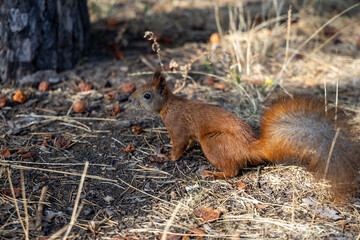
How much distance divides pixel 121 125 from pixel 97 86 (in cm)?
81

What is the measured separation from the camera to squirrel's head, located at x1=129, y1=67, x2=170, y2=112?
9.59ft

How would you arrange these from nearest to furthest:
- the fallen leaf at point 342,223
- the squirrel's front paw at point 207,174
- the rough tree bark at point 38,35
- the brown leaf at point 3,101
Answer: the fallen leaf at point 342,223, the squirrel's front paw at point 207,174, the brown leaf at point 3,101, the rough tree bark at point 38,35

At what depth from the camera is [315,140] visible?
84.1 inches

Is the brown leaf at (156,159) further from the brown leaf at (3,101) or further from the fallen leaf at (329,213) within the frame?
the brown leaf at (3,101)

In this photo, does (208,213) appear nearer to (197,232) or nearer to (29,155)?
(197,232)

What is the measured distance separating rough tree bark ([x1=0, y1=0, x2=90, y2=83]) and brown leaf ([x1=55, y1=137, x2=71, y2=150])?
3.93ft

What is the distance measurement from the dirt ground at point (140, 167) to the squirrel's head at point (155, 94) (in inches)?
15.0

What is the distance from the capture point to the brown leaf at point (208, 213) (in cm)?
230

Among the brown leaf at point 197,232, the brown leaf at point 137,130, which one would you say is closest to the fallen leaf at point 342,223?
the brown leaf at point 197,232

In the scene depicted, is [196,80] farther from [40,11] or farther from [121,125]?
[40,11]

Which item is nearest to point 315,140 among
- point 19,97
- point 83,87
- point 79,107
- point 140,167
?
point 140,167

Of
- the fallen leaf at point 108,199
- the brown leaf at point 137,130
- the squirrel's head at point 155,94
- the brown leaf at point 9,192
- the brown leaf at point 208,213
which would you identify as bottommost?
the brown leaf at point 208,213

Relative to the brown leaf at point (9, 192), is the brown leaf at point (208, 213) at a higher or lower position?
lower

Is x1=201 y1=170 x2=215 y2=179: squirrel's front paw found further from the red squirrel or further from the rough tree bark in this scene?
the rough tree bark
